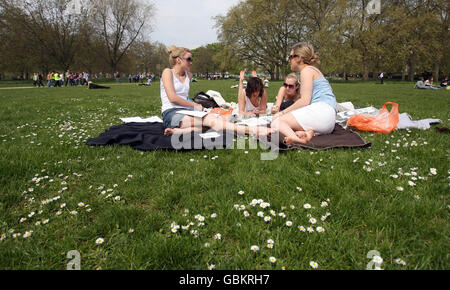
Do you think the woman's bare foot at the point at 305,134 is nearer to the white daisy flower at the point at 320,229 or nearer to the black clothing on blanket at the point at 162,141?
the black clothing on blanket at the point at 162,141

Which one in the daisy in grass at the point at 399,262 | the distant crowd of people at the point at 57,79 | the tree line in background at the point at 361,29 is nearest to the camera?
the daisy in grass at the point at 399,262

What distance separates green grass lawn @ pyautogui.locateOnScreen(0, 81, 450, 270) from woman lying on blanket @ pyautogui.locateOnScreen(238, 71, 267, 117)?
2720mm

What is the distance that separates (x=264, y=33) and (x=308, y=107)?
138ft

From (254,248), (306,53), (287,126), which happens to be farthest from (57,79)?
(254,248)

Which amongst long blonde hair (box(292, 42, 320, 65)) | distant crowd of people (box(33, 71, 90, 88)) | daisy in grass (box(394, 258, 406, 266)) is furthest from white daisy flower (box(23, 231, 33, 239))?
distant crowd of people (box(33, 71, 90, 88))

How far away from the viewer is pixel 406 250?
161 centimetres

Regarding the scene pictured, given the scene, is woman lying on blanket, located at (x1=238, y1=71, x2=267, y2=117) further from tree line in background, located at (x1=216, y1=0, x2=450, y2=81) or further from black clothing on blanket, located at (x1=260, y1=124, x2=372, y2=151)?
tree line in background, located at (x1=216, y1=0, x2=450, y2=81)

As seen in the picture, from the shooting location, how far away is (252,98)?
6.16m

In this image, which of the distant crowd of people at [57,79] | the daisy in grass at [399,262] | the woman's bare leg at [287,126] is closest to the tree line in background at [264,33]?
the distant crowd of people at [57,79]

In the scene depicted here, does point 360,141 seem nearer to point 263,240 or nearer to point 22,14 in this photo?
point 263,240

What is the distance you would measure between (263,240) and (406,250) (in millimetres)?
994

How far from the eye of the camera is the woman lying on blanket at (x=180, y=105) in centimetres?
439

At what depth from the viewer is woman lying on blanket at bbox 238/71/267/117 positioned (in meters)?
5.99

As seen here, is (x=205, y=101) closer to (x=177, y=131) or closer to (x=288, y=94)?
(x=288, y=94)
